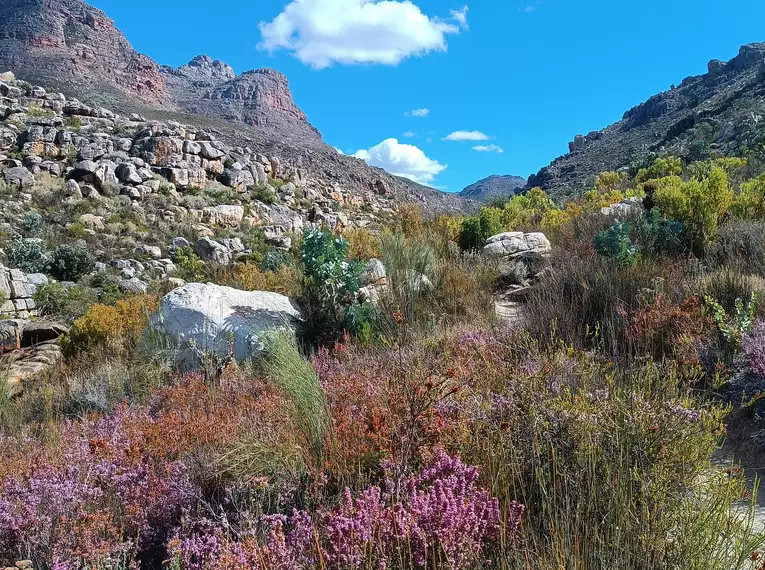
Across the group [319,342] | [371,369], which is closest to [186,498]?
[371,369]

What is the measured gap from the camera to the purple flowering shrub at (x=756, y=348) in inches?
139

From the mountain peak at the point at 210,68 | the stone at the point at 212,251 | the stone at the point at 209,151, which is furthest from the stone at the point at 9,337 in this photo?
the mountain peak at the point at 210,68

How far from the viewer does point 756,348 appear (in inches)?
143

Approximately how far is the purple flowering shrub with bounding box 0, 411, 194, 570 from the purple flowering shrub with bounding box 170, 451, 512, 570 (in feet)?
1.40

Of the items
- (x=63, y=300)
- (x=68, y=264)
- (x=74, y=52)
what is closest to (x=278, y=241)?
(x=68, y=264)

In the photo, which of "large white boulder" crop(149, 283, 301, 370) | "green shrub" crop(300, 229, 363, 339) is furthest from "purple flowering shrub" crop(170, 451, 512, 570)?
"green shrub" crop(300, 229, 363, 339)

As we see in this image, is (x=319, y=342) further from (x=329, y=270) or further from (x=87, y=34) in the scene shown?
(x=87, y=34)

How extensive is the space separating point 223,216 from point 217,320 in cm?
1767

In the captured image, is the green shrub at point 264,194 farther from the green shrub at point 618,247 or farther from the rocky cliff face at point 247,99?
the rocky cliff face at point 247,99

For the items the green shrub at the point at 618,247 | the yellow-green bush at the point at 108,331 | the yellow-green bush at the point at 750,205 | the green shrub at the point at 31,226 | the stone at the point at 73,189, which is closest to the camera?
the green shrub at the point at 618,247

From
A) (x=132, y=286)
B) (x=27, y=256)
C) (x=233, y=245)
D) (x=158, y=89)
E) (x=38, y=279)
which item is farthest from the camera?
(x=158, y=89)

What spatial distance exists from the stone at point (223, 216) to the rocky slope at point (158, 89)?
29.5ft

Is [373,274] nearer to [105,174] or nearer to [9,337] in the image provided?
[9,337]

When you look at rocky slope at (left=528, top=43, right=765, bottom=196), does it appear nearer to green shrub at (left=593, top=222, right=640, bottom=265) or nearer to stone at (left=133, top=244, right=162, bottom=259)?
green shrub at (left=593, top=222, right=640, bottom=265)
